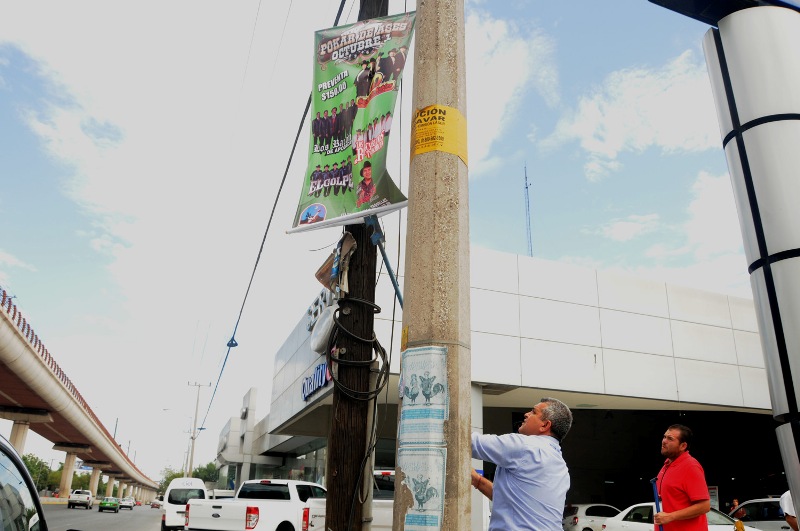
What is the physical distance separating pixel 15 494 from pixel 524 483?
261 centimetres

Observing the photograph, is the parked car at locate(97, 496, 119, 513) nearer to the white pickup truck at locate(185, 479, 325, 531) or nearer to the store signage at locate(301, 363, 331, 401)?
the store signage at locate(301, 363, 331, 401)

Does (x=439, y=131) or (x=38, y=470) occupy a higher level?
(x=38, y=470)

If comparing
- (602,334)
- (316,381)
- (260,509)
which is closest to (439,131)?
(260,509)

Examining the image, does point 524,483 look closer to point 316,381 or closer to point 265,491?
point 265,491

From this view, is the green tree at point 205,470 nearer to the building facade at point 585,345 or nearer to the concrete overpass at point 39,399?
the concrete overpass at point 39,399

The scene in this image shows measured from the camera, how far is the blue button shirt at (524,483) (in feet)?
11.1

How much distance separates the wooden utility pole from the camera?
4629 millimetres

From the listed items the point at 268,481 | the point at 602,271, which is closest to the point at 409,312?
the point at 268,481

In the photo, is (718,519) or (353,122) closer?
(353,122)

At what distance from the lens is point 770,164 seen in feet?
15.0

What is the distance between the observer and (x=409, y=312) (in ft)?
10.4

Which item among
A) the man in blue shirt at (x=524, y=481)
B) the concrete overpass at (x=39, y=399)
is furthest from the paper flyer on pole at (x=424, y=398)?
the concrete overpass at (x=39, y=399)

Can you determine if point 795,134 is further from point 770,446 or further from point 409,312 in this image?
point 770,446

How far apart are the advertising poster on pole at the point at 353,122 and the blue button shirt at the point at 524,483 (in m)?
1.82
